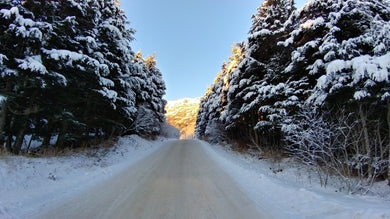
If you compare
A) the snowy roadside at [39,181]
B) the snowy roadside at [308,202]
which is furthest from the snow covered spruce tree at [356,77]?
the snowy roadside at [39,181]

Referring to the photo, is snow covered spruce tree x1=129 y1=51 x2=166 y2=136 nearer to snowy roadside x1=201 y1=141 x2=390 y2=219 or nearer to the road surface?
the road surface

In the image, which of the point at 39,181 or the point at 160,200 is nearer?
the point at 160,200

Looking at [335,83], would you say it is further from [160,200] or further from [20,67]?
[20,67]

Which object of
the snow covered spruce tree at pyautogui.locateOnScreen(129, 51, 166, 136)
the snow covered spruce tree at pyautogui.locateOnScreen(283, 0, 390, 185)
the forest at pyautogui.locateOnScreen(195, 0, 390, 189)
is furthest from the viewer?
the snow covered spruce tree at pyautogui.locateOnScreen(129, 51, 166, 136)

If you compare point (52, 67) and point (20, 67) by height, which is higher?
point (52, 67)

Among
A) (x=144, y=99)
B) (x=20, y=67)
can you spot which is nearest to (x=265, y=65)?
(x=144, y=99)

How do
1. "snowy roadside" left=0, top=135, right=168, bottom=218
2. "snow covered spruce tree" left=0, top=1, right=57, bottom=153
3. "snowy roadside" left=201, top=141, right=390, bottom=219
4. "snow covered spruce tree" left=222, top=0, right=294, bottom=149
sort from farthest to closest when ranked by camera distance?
1. "snow covered spruce tree" left=222, top=0, right=294, bottom=149
2. "snow covered spruce tree" left=0, top=1, right=57, bottom=153
3. "snowy roadside" left=0, top=135, right=168, bottom=218
4. "snowy roadside" left=201, top=141, right=390, bottom=219

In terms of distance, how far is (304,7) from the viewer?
7.87 meters

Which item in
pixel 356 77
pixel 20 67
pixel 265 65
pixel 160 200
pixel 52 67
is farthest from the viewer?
pixel 265 65

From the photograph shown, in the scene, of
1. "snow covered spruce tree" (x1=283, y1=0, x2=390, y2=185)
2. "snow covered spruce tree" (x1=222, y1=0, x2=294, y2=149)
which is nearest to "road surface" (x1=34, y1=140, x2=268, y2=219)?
"snow covered spruce tree" (x1=283, y1=0, x2=390, y2=185)

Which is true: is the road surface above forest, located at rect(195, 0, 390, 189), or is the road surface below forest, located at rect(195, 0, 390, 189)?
below

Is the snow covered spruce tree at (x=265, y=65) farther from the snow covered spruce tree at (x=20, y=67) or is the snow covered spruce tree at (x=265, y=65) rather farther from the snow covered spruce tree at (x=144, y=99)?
the snow covered spruce tree at (x=20, y=67)

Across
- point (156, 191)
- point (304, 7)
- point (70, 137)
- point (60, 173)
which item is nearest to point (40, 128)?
point (70, 137)

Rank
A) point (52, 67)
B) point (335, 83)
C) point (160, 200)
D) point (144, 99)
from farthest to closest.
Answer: point (144, 99) < point (52, 67) < point (335, 83) < point (160, 200)
